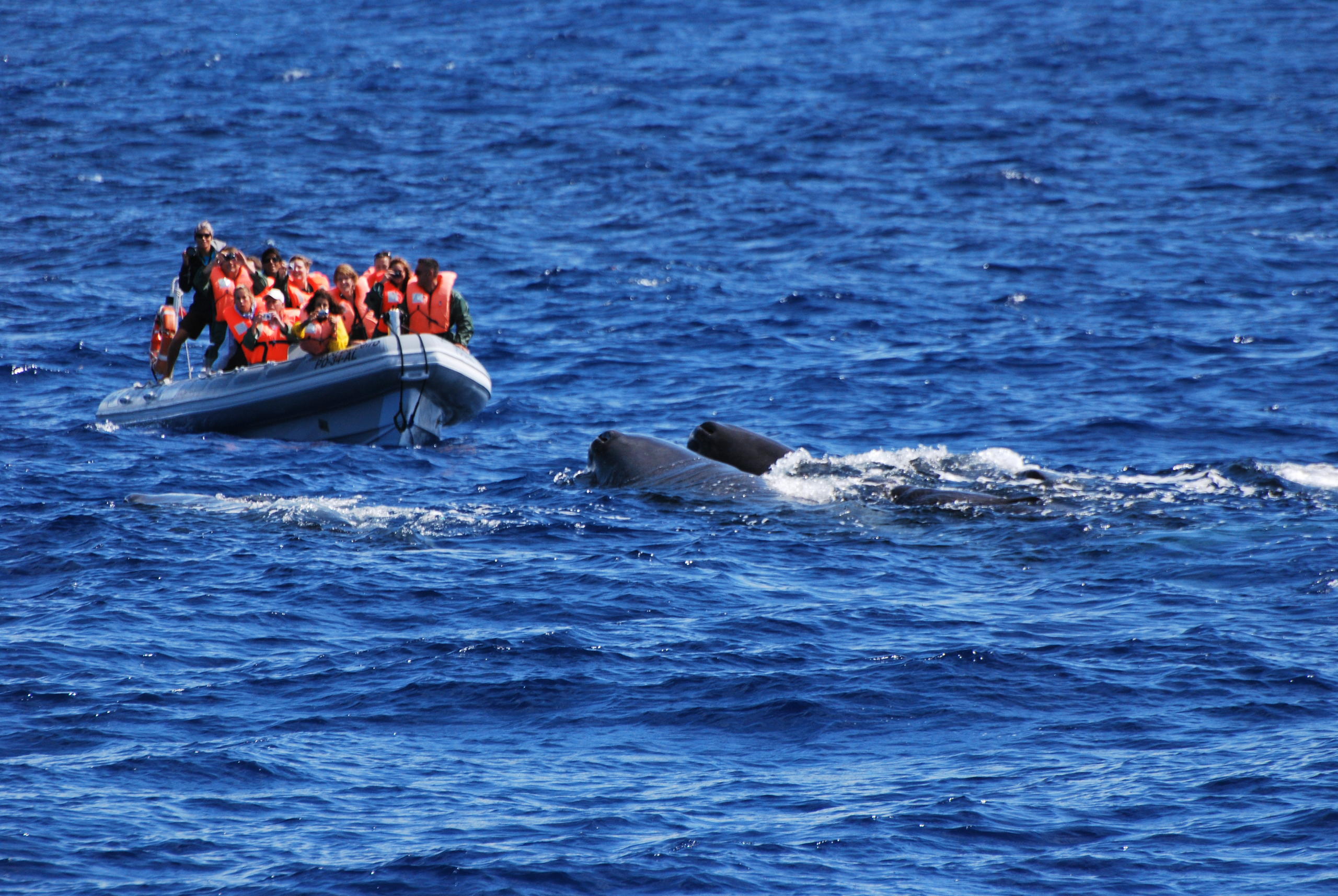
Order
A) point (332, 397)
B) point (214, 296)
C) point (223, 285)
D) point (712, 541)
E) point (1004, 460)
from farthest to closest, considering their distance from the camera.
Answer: point (214, 296), point (223, 285), point (332, 397), point (1004, 460), point (712, 541)

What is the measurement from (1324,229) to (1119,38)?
23.6 meters

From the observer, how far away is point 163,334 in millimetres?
20266

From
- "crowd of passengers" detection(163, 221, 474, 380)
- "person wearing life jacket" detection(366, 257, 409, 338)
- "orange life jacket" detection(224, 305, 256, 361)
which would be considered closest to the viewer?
"crowd of passengers" detection(163, 221, 474, 380)

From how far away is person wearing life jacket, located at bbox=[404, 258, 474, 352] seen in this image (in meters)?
20.1

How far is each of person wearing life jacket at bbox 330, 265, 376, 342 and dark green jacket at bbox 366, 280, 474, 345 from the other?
0.11 m

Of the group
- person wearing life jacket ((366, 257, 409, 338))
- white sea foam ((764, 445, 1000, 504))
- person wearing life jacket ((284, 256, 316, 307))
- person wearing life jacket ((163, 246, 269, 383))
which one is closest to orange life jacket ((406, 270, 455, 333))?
person wearing life jacket ((366, 257, 409, 338))

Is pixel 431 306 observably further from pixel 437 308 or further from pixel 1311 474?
pixel 1311 474

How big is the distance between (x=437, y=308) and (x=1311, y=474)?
34.9 ft

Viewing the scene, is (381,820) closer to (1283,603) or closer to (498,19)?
(1283,603)

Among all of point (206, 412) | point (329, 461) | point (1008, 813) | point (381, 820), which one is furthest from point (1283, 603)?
point (206, 412)

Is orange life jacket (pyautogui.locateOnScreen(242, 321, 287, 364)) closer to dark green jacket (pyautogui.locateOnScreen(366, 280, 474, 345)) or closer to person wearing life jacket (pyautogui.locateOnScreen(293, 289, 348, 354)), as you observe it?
person wearing life jacket (pyautogui.locateOnScreen(293, 289, 348, 354))

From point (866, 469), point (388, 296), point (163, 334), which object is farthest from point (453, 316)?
point (866, 469)

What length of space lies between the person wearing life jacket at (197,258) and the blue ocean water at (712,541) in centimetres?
213

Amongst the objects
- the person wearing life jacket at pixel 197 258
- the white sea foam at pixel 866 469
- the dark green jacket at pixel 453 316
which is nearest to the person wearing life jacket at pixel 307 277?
the dark green jacket at pixel 453 316
